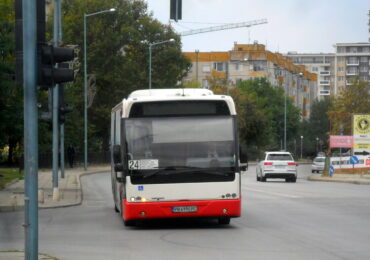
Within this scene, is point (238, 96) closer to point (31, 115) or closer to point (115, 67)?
point (115, 67)

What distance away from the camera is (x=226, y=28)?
13750 cm

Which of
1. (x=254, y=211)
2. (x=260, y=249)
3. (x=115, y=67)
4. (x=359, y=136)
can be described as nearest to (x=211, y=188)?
(x=260, y=249)

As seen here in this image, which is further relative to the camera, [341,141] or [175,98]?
[341,141]

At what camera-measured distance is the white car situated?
50.8 m

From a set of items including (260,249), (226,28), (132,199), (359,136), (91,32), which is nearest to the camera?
(260,249)

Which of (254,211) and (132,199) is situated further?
(254,211)

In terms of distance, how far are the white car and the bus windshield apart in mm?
31981

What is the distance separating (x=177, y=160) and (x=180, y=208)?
3.12ft

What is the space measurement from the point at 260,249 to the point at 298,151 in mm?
127447

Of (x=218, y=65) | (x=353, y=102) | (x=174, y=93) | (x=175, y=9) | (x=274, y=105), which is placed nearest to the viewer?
(x=174, y=93)

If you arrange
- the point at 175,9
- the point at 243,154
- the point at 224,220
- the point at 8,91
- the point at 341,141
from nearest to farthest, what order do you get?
the point at 243,154
the point at 224,220
the point at 175,9
the point at 8,91
the point at 341,141

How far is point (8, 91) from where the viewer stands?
32.3 meters

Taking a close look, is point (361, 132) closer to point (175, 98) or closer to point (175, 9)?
point (175, 9)

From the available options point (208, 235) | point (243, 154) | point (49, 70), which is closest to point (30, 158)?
point (49, 70)
